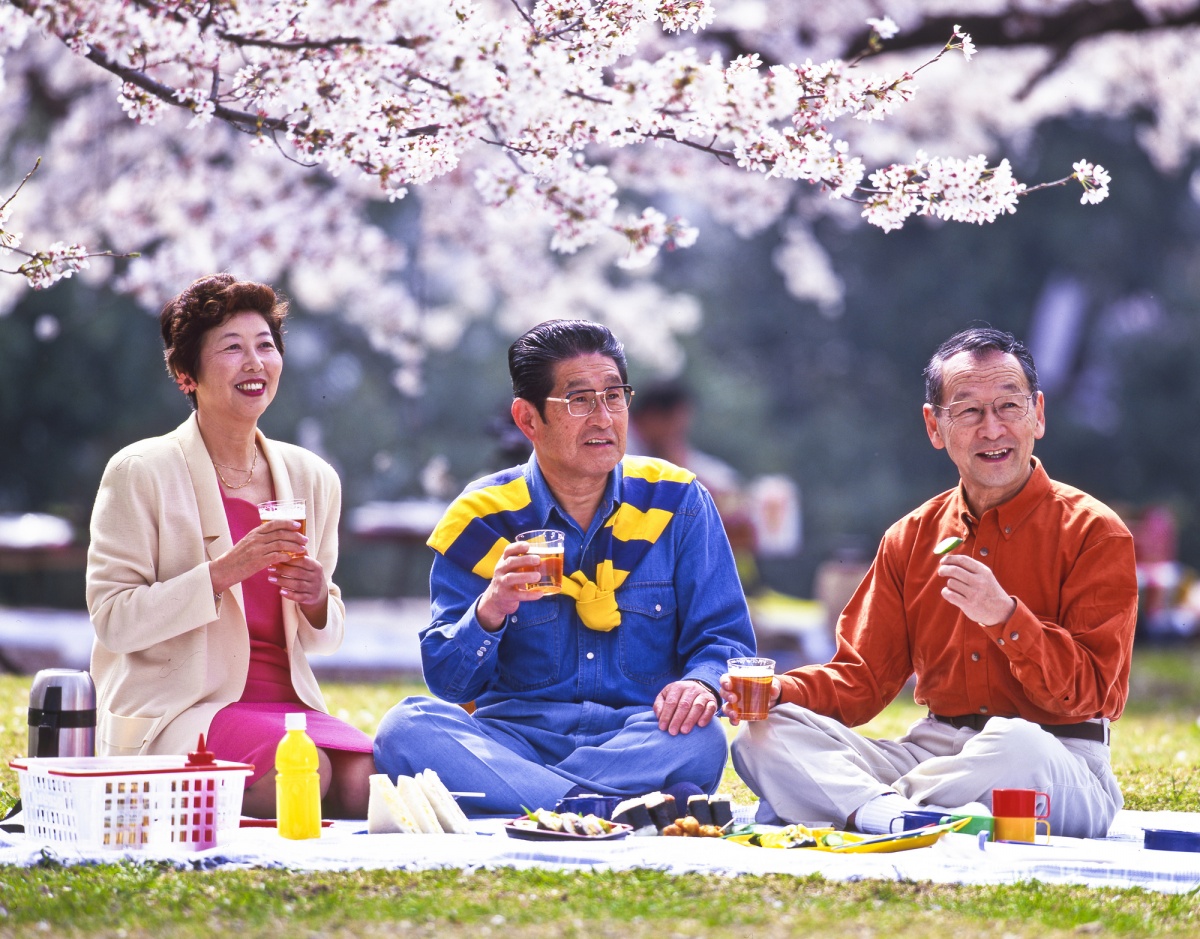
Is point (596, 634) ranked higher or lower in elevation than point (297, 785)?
higher

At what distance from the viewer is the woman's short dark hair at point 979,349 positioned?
4777mm

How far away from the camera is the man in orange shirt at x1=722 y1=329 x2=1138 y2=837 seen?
437cm

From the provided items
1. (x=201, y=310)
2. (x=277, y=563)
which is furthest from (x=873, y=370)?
(x=277, y=563)

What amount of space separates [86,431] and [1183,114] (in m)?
13.4

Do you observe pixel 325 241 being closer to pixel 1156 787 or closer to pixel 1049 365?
pixel 1156 787

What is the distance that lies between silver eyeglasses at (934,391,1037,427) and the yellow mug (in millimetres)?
1172

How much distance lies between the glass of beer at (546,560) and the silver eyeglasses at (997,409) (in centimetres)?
127

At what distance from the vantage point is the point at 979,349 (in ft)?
15.7

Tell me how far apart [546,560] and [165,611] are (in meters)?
1.14

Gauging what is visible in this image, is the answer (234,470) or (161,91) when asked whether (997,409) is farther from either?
(161,91)

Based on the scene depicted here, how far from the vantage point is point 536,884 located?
147 inches

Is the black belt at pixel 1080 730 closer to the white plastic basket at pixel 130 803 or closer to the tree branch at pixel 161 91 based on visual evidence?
the white plastic basket at pixel 130 803

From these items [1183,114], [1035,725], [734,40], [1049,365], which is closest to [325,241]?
[734,40]

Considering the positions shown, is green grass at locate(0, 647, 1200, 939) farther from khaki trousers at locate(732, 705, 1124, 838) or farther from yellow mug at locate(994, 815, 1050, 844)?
khaki trousers at locate(732, 705, 1124, 838)
